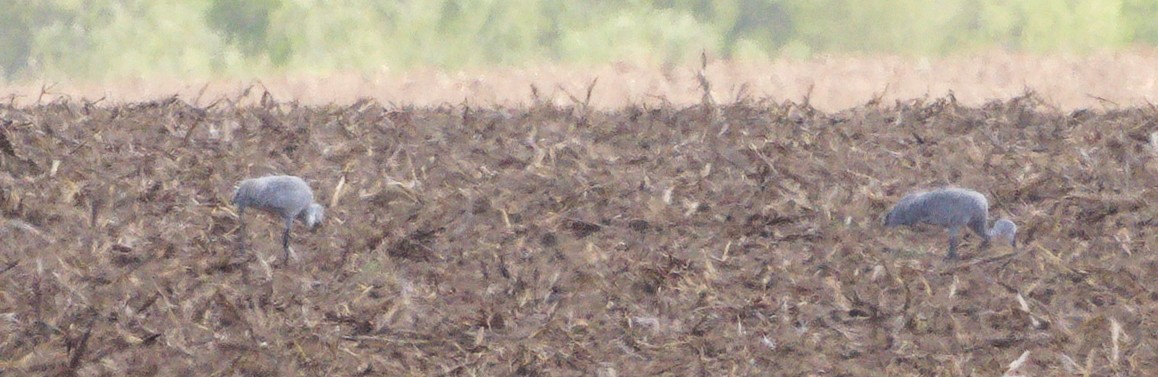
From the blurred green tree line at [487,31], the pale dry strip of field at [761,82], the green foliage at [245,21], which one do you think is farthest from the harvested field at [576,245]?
the green foliage at [245,21]

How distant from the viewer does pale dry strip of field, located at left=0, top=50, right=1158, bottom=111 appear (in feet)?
37.1

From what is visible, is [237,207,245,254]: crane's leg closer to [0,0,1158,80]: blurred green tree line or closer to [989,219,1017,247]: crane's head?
[989,219,1017,247]: crane's head

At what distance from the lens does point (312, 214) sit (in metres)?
5.54

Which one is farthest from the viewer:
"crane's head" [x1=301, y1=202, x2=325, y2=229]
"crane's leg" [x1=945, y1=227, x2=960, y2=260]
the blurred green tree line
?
the blurred green tree line

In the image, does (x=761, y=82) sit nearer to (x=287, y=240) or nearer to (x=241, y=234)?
(x=241, y=234)

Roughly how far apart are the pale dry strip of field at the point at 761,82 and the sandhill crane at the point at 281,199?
5118 mm

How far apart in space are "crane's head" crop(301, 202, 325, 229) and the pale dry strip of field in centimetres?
506

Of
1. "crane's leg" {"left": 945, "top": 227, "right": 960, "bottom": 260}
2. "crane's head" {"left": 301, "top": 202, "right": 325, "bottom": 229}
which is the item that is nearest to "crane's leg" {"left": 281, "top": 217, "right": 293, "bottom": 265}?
"crane's head" {"left": 301, "top": 202, "right": 325, "bottom": 229}

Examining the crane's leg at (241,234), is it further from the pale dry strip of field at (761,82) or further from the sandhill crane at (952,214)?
Result: the pale dry strip of field at (761,82)

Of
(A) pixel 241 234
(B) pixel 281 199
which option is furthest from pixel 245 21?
(B) pixel 281 199

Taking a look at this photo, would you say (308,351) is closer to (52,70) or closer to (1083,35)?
(52,70)

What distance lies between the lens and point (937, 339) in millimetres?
4516

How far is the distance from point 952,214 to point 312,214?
2.48 meters

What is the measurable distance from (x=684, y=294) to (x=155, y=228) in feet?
7.45
